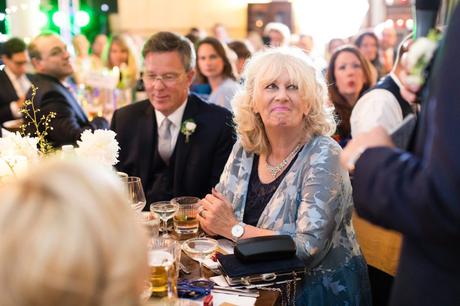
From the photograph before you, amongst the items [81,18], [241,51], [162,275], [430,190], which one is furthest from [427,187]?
[81,18]

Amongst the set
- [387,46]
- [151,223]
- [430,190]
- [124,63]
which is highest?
[430,190]

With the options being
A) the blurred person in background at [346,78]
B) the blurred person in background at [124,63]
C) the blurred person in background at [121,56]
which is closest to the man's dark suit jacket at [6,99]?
the blurred person in background at [124,63]

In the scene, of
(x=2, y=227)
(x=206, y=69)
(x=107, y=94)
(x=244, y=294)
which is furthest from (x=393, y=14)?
(x=2, y=227)

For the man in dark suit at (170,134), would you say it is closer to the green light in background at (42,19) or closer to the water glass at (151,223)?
the water glass at (151,223)

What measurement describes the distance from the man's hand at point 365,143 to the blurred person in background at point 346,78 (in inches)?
116

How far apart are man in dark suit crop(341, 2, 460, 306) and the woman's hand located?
0.89 m

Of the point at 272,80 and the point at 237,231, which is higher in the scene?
the point at 272,80

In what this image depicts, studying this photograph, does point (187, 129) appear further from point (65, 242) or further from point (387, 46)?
point (387, 46)

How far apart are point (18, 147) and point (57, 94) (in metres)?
2.05

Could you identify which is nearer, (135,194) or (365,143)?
(365,143)

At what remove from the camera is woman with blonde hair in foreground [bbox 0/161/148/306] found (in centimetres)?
66

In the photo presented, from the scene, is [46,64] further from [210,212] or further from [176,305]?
[176,305]

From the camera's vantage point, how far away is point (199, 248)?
174cm

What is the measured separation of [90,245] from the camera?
26.4 inches
